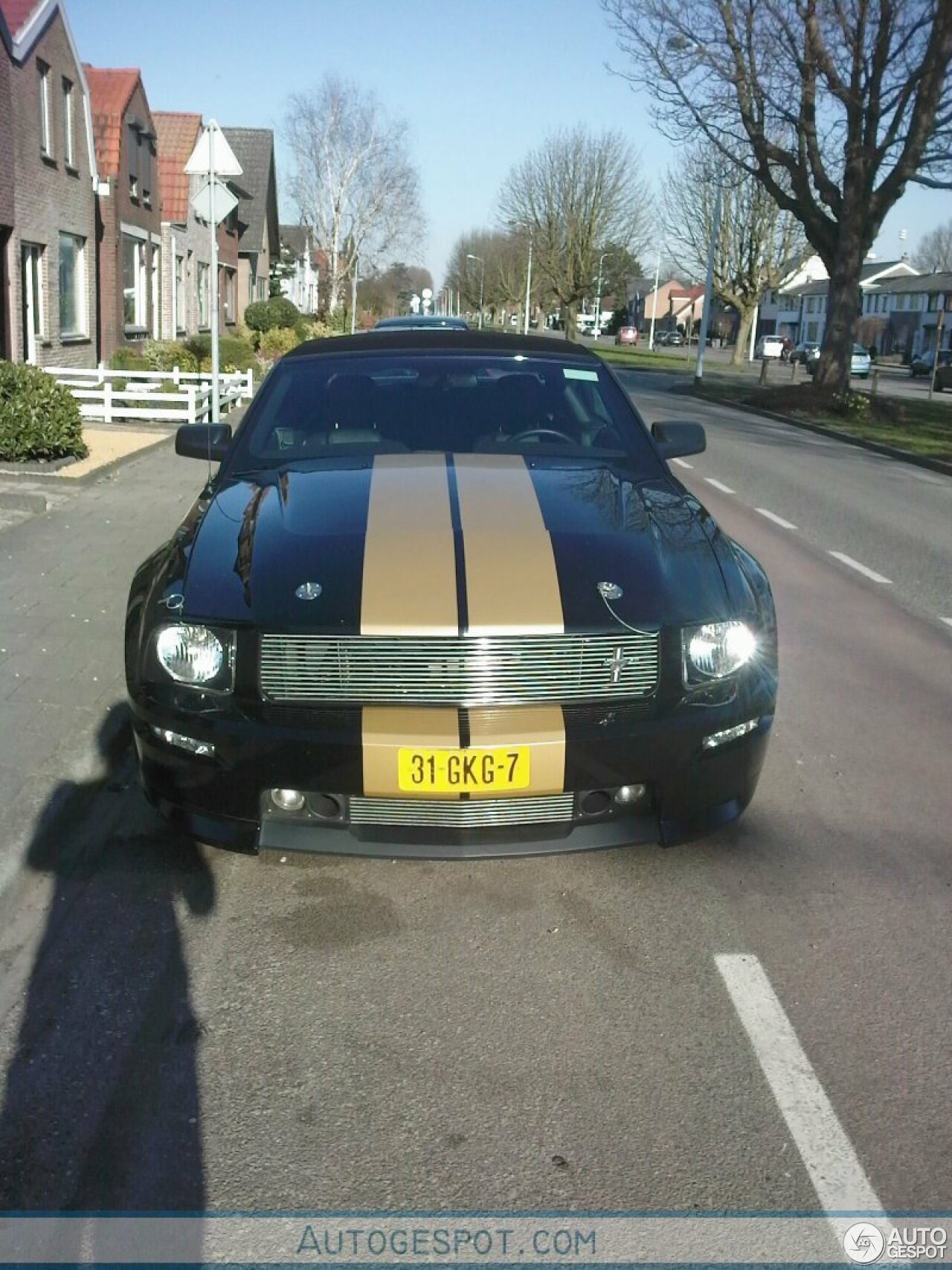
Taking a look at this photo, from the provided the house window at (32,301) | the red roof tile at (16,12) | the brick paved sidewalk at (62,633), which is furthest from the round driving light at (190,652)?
the red roof tile at (16,12)

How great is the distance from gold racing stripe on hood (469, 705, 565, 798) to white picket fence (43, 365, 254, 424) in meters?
14.1

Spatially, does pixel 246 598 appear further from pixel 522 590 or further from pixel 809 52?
pixel 809 52

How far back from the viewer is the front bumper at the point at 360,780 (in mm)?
3350

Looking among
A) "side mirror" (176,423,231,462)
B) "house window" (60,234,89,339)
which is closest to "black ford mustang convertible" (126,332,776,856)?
"side mirror" (176,423,231,462)

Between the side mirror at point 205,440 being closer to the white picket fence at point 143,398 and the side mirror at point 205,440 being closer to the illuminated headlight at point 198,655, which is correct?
the illuminated headlight at point 198,655

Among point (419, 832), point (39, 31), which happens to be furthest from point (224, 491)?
point (39, 31)

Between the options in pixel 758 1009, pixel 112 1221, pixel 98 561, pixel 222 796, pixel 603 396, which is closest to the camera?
pixel 112 1221

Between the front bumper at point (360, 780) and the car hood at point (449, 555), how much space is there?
29 centimetres

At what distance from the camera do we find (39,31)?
20.8 meters

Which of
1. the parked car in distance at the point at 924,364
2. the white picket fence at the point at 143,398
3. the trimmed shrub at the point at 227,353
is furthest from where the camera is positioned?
the parked car in distance at the point at 924,364

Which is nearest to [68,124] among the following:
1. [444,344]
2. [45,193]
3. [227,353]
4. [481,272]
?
[45,193]

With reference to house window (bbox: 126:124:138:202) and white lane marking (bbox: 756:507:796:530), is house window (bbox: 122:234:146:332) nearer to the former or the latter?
house window (bbox: 126:124:138:202)

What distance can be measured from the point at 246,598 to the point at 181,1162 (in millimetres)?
1529

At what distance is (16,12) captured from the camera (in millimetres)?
20266
